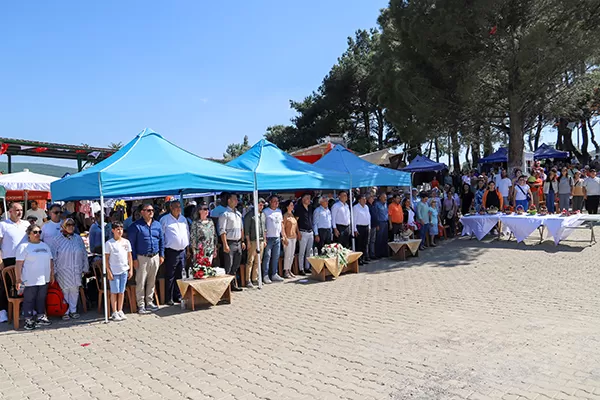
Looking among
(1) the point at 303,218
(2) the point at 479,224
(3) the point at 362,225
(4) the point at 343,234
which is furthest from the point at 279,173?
(2) the point at 479,224

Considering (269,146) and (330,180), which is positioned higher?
(269,146)

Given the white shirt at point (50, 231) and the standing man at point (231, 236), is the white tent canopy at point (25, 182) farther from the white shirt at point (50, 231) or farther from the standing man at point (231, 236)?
the standing man at point (231, 236)

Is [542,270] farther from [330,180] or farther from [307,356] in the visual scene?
[307,356]

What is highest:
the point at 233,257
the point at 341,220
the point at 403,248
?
the point at 341,220

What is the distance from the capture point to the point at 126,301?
724 cm

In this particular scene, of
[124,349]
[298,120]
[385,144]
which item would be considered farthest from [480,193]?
[298,120]

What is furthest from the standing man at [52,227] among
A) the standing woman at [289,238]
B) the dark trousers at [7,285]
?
the standing woman at [289,238]

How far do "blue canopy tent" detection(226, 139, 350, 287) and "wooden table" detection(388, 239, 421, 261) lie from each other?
1.92 m

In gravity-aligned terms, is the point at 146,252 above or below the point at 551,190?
below

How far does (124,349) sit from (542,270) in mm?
7536

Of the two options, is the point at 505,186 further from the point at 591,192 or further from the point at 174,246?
the point at 174,246

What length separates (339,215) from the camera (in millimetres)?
9867

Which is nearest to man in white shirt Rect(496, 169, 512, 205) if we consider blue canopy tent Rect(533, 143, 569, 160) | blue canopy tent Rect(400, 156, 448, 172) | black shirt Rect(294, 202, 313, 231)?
blue canopy tent Rect(400, 156, 448, 172)

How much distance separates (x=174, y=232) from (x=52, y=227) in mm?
1904
